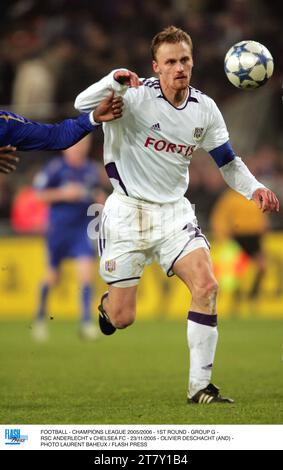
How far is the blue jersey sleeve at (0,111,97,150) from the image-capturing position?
6191 millimetres

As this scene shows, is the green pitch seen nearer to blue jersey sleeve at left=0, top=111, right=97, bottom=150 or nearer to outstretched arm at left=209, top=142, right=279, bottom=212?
outstretched arm at left=209, top=142, right=279, bottom=212

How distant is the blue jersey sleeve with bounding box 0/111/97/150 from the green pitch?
5.49ft

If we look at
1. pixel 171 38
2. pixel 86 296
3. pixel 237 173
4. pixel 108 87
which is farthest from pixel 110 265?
pixel 86 296

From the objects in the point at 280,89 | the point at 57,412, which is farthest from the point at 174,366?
the point at 280,89

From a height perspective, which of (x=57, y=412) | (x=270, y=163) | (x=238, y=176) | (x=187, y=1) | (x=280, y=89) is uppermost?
(x=187, y=1)

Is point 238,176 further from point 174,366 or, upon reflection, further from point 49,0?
point 49,0

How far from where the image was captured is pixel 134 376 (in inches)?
324

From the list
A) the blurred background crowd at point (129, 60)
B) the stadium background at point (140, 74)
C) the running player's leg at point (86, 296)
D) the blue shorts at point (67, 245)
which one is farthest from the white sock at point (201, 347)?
the blurred background crowd at point (129, 60)

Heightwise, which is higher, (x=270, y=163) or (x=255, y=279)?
(x=270, y=163)

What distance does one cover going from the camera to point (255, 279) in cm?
1424

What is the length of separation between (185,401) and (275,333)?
5.74 meters

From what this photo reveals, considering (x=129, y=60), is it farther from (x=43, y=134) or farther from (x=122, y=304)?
(x=43, y=134)

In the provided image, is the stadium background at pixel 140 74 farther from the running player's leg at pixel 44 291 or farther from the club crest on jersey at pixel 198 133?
the club crest on jersey at pixel 198 133

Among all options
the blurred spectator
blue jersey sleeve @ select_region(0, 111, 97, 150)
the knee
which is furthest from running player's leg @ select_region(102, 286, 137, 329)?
the blurred spectator
